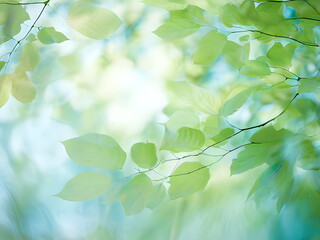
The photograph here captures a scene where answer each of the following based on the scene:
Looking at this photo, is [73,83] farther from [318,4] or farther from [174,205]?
[318,4]

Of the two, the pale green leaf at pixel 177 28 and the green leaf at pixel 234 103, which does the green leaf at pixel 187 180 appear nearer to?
the green leaf at pixel 234 103

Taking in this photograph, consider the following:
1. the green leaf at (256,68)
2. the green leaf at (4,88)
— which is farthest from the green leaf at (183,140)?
the green leaf at (4,88)

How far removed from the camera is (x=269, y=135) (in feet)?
1.49

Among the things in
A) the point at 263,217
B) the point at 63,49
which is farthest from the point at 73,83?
the point at 263,217

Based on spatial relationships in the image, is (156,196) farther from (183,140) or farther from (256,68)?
(256,68)

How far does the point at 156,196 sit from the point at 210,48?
0.21m

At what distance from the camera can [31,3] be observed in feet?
1.79

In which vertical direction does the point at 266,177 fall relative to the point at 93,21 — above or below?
→ below

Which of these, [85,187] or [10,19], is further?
[10,19]

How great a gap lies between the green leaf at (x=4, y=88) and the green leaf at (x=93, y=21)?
116 mm

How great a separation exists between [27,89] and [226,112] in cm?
26

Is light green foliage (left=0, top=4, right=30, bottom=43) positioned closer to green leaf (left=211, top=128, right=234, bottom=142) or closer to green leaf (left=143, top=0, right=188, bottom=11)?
green leaf (left=143, top=0, right=188, bottom=11)

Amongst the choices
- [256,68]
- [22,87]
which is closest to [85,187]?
[22,87]

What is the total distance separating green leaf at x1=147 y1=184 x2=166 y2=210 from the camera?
0.43 metres
